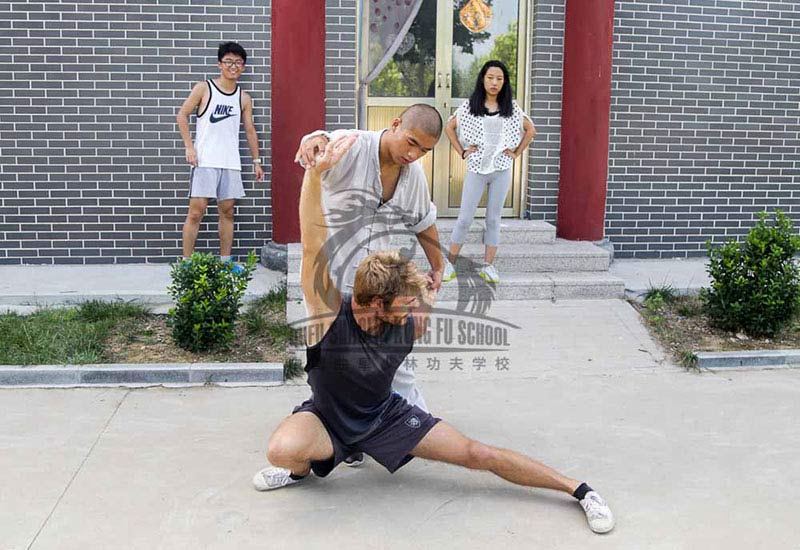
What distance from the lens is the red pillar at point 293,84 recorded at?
7793 mm

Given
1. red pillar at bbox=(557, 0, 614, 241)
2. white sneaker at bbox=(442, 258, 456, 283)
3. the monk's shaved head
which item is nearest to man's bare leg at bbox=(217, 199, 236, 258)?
white sneaker at bbox=(442, 258, 456, 283)

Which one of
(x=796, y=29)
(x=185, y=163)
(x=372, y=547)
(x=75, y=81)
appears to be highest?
(x=796, y=29)

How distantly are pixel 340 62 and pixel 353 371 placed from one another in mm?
4879

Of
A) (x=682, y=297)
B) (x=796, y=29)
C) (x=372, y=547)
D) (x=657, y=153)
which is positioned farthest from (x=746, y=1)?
(x=372, y=547)

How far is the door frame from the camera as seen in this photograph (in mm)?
8680

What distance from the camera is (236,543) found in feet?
A: 12.4

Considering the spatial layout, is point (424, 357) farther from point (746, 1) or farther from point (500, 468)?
point (746, 1)

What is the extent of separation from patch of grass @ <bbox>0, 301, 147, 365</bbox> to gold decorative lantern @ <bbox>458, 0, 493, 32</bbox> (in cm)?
410

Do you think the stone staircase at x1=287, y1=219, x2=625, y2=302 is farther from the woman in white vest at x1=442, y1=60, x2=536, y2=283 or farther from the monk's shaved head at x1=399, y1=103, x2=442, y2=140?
the monk's shaved head at x1=399, y1=103, x2=442, y2=140

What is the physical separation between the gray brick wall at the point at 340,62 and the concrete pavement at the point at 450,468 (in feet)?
10.00

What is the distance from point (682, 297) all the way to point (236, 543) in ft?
16.2

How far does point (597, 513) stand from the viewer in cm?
395

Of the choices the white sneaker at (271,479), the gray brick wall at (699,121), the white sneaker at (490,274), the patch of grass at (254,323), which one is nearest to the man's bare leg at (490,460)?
the white sneaker at (271,479)

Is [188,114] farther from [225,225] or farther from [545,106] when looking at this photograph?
[545,106]
